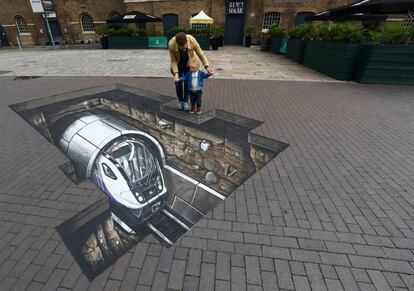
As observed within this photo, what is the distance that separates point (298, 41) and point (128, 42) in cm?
1488

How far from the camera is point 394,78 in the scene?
25.6 feet

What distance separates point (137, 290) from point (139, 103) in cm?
517

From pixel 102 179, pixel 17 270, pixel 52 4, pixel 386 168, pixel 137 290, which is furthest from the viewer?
pixel 52 4

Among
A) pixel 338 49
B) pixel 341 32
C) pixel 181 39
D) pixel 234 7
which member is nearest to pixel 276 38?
pixel 234 7

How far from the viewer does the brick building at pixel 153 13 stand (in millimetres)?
20328

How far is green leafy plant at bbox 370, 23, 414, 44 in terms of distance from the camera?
717 cm

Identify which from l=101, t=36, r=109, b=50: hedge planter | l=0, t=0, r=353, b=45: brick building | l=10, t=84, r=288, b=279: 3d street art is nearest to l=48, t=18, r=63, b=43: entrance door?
l=0, t=0, r=353, b=45: brick building

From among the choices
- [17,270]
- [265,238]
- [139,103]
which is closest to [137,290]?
[17,270]

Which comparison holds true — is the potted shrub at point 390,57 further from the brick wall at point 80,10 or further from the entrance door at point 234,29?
the brick wall at point 80,10

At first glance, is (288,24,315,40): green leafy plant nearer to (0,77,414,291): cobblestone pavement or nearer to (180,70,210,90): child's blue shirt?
(0,77,414,291): cobblestone pavement

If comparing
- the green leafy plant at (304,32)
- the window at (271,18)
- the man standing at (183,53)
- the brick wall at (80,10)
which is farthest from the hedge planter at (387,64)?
the brick wall at (80,10)

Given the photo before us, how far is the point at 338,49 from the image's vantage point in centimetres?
835

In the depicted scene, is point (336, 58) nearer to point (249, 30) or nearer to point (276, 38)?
point (276, 38)

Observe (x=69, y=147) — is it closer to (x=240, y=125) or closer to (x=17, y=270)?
(x=17, y=270)
